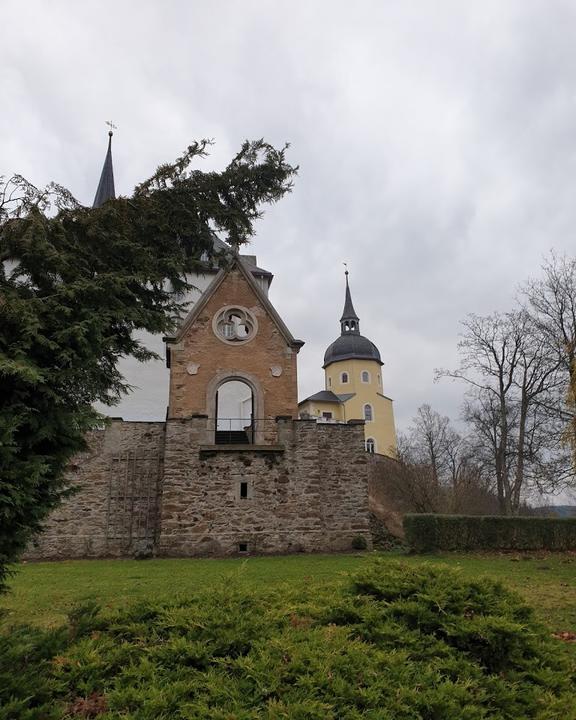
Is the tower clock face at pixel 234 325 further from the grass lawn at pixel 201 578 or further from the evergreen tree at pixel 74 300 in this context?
the evergreen tree at pixel 74 300

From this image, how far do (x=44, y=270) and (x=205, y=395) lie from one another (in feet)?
35.2

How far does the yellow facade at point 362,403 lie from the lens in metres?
53.5

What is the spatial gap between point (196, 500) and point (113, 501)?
2457 mm

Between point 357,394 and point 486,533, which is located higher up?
point 357,394

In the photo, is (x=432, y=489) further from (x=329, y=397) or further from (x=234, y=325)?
(x=329, y=397)

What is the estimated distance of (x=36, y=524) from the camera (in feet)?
18.1

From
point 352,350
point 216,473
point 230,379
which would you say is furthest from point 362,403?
point 216,473

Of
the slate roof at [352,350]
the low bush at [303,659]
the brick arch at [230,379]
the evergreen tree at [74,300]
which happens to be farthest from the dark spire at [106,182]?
the low bush at [303,659]

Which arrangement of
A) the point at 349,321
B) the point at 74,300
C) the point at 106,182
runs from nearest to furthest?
the point at 74,300, the point at 106,182, the point at 349,321

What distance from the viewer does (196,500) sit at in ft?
49.1

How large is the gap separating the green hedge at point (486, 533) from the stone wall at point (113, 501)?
7258 millimetres

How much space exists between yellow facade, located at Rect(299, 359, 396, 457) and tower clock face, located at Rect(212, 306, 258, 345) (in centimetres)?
3635

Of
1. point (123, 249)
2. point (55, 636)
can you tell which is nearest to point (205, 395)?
point (123, 249)

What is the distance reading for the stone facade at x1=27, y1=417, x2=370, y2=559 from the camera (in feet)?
48.6
